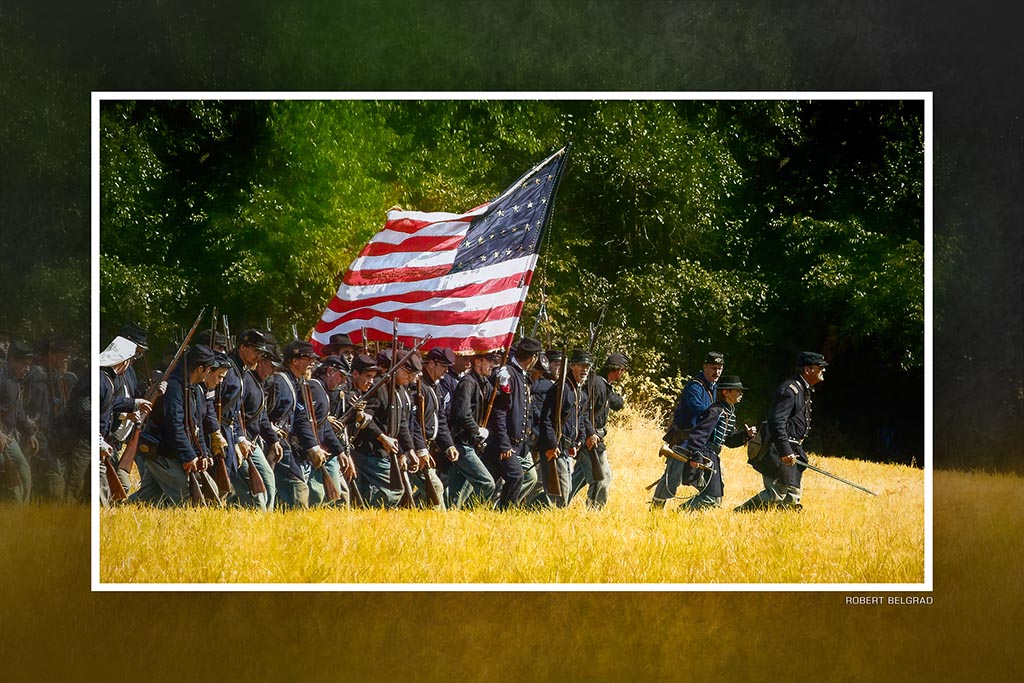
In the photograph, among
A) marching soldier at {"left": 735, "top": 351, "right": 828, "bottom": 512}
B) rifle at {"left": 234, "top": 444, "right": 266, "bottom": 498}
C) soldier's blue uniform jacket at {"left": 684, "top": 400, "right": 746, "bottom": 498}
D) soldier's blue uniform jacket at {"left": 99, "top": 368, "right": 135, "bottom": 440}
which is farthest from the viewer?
soldier's blue uniform jacket at {"left": 684, "top": 400, "right": 746, "bottom": 498}

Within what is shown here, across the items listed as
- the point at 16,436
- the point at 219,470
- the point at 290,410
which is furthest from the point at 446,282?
the point at 16,436

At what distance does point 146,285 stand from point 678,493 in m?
4.29

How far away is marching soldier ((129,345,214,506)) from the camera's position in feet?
24.2

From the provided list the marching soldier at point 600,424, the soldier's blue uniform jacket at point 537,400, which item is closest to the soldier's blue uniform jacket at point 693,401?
the marching soldier at point 600,424

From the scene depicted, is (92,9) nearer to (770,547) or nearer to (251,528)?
(251,528)

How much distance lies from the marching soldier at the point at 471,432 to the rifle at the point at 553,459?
43 centimetres

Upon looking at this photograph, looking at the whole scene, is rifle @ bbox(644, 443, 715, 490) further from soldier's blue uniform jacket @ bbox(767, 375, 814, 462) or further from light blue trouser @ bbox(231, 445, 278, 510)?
light blue trouser @ bbox(231, 445, 278, 510)

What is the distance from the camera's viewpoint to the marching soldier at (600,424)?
24.8 feet

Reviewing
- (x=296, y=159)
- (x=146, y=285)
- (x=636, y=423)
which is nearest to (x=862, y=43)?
(x=636, y=423)

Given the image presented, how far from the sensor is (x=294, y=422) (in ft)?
25.4

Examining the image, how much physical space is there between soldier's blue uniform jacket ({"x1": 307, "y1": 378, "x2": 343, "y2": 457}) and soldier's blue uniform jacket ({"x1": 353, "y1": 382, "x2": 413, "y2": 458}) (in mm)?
164

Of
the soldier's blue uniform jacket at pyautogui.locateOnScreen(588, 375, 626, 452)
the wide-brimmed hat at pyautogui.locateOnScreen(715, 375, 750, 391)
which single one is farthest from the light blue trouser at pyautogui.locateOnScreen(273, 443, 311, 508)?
the wide-brimmed hat at pyautogui.locateOnScreen(715, 375, 750, 391)

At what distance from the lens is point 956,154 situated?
739 centimetres

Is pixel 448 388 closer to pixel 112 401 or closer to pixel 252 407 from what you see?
pixel 252 407
